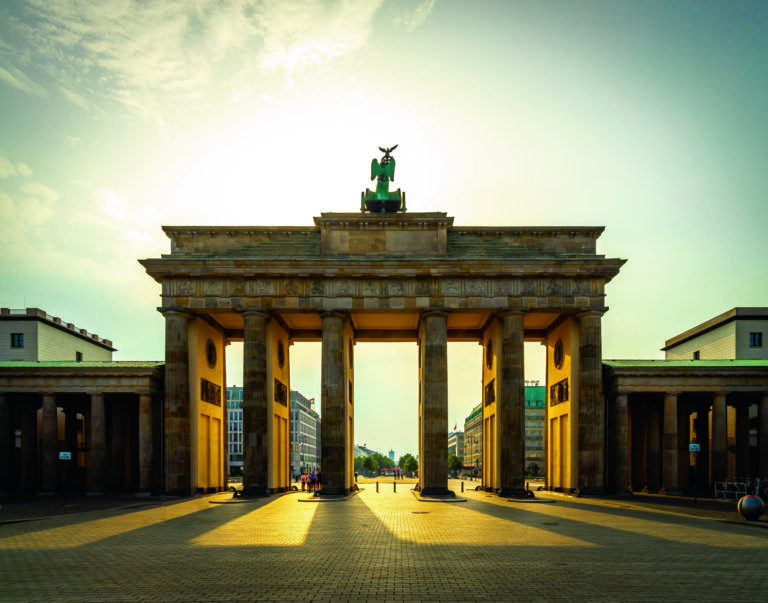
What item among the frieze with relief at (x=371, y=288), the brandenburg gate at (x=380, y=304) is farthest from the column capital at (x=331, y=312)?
the frieze with relief at (x=371, y=288)

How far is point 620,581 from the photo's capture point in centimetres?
1617

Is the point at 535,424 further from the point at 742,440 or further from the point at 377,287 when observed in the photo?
the point at 377,287

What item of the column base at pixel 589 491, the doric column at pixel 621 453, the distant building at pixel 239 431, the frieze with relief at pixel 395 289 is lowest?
the distant building at pixel 239 431

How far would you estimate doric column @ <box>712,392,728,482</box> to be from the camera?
50.6 meters

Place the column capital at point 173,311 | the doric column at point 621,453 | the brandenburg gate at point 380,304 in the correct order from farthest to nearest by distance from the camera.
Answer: the doric column at point 621,453
the column capital at point 173,311
the brandenburg gate at point 380,304

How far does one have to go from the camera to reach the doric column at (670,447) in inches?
2010

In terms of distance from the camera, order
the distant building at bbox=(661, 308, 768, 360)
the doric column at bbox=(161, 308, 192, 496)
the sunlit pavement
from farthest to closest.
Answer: the distant building at bbox=(661, 308, 768, 360) < the doric column at bbox=(161, 308, 192, 496) < the sunlit pavement

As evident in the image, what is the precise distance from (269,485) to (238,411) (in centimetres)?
12521

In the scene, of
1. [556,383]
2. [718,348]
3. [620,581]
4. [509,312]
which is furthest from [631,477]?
[620,581]

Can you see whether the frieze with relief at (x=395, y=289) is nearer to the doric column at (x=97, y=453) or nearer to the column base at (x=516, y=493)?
the column base at (x=516, y=493)

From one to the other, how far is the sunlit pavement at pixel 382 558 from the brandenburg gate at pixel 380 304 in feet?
48.0

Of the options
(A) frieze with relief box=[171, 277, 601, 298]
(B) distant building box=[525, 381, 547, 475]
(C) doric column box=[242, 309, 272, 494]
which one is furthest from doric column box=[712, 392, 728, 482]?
(B) distant building box=[525, 381, 547, 475]

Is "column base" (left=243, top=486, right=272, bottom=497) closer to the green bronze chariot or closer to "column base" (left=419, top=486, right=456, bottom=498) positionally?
"column base" (left=419, top=486, right=456, bottom=498)

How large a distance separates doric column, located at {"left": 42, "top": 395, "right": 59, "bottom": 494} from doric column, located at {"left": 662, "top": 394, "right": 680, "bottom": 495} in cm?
4499
